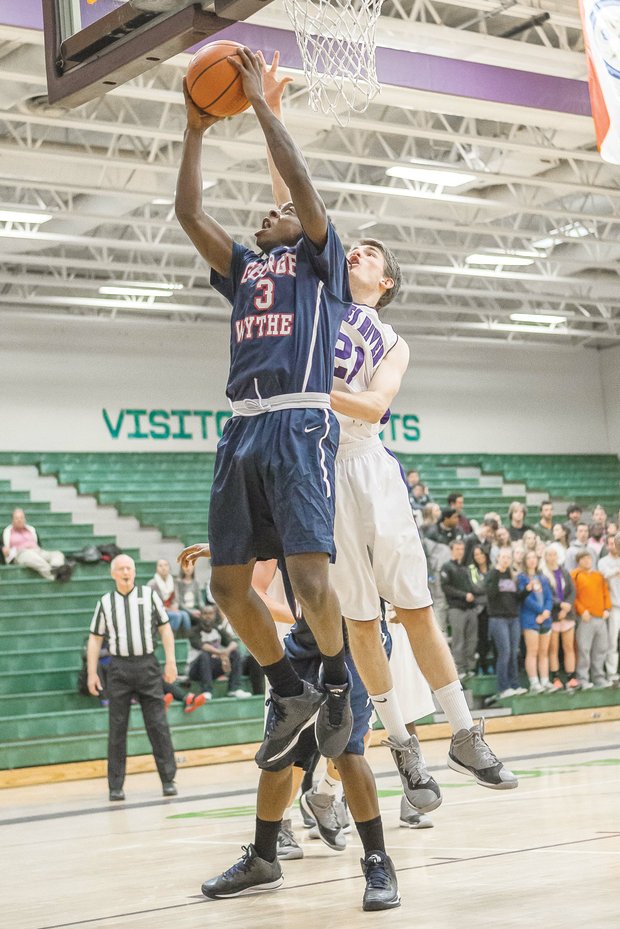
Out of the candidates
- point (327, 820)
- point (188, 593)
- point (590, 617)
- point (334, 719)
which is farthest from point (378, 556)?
point (590, 617)

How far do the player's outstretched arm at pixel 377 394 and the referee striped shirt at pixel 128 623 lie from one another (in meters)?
5.87

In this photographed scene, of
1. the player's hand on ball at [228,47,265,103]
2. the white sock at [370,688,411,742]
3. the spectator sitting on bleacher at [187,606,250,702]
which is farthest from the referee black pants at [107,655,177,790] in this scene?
the player's hand on ball at [228,47,265,103]

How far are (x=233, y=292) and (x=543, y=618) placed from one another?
1076 cm

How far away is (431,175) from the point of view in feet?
54.4

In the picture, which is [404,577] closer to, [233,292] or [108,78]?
[233,292]

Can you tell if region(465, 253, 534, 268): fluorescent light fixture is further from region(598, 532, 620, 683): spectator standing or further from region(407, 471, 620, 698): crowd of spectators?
region(598, 532, 620, 683): spectator standing

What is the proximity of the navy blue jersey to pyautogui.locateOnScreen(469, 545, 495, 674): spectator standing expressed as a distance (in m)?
10.2

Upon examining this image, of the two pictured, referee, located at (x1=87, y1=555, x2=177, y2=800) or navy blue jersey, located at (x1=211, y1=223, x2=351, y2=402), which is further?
referee, located at (x1=87, y1=555, x2=177, y2=800)

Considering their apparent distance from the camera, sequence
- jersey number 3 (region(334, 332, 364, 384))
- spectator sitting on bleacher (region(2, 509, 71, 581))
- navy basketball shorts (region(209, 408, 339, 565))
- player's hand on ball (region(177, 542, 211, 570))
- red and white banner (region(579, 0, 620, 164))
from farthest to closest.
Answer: spectator sitting on bleacher (region(2, 509, 71, 581))
red and white banner (region(579, 0, 620, 164))
player's hand on ball (region(177, 542, 211, 570))
jersey number 3 (region(334, 332, 364, 384))
navy basketball shorts (region(209, 408, 339, 565))

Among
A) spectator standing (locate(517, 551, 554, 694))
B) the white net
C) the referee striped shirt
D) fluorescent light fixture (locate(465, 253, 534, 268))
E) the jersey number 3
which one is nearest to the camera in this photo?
the jersey number 3

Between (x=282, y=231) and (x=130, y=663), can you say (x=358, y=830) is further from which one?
(x=130, y=663)

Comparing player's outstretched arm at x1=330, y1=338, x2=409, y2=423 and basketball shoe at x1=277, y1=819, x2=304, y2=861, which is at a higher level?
player's outstretched arm at x1=330, y1=338, x2=409, y2=423

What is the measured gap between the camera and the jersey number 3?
4.99 metres

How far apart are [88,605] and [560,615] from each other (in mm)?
5885
